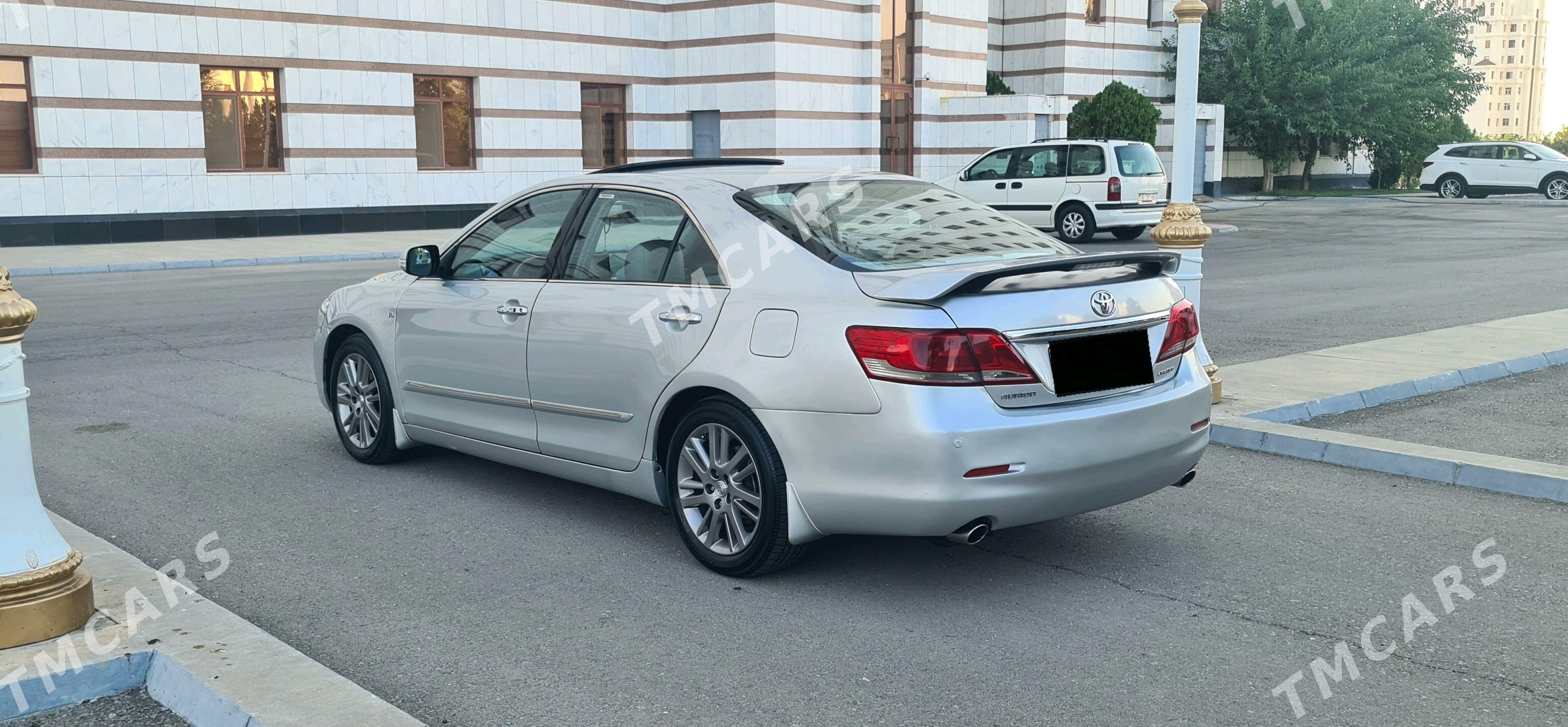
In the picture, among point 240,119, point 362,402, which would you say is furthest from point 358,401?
point 240,119

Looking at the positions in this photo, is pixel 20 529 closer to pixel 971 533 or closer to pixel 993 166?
pixel 971 533

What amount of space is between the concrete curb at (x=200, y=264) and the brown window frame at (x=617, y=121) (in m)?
10.2

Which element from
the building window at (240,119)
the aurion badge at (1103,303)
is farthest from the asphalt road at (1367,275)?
the building window at (240,119)

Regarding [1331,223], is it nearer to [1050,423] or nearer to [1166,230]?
[1166,230]

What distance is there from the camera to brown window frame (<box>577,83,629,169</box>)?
3119 centimetres

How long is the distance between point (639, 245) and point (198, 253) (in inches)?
712

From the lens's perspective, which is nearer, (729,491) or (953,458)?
(953,458)

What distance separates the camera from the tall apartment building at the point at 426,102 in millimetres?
23438

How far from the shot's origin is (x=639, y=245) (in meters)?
5.56

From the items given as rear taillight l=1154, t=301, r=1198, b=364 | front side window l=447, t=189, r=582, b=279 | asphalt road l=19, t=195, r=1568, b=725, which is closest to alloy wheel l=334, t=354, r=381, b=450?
asphalt road l=19, t=195, r=1568, b=725

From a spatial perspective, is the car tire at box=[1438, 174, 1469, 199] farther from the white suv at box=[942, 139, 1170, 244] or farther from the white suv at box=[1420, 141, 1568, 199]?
the white suv at box=[942, 139, 1170, 244]

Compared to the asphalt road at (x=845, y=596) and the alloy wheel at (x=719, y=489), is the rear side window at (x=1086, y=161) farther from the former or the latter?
the alloy wheel at (x=719, y=489)

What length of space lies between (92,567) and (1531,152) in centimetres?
4163

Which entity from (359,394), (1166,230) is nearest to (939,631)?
(359,394)
